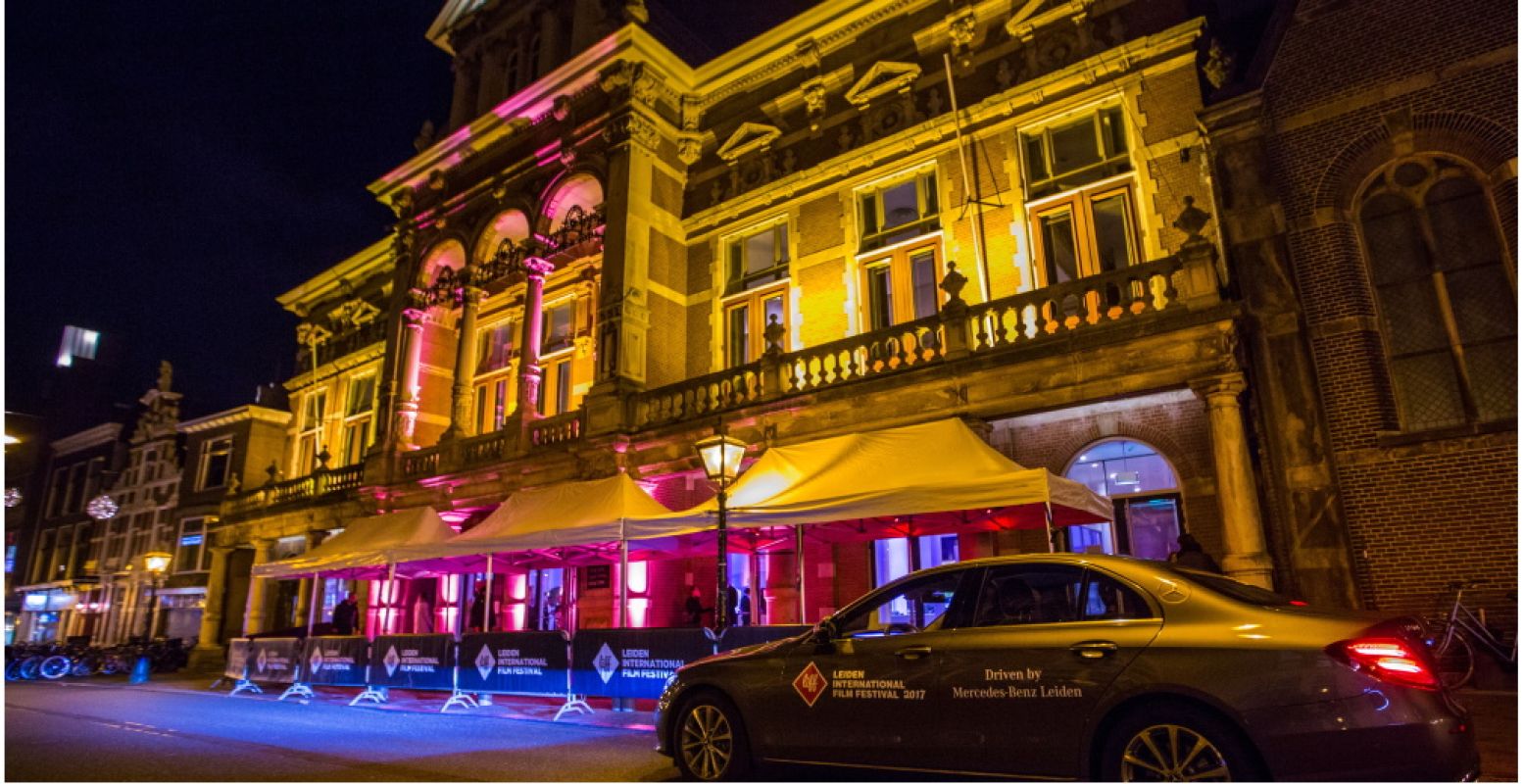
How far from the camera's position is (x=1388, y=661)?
420cm

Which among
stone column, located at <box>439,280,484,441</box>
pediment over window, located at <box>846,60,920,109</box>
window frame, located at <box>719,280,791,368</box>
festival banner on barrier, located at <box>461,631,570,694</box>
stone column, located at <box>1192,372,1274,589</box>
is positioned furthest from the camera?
stone column, located at <box>439,280,484,441</box>

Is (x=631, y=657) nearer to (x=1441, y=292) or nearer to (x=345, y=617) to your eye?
(x=345, y=617)

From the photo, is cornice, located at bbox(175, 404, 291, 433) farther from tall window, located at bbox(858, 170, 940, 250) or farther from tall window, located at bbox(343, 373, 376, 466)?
tall window, located at bbox(858, 170, 940, 250)

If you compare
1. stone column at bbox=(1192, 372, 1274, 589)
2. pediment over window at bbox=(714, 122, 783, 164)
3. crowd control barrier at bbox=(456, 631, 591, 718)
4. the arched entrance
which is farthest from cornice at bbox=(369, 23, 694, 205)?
stone column at bbox=(1192, 372, 1274, 589)

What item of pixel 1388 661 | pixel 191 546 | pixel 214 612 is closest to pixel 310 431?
pixel 214 612

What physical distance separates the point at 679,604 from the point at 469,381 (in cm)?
890

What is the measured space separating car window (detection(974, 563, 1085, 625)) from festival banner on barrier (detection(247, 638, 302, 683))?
14441mm

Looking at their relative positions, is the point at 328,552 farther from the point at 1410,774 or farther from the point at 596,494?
the point at 1410,774

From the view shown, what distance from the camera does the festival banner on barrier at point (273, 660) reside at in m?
15.5

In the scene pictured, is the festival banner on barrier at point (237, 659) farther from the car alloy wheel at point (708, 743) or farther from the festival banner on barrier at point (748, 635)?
the car alloy wheel at point (708, 743)

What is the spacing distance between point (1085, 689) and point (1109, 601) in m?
0.59

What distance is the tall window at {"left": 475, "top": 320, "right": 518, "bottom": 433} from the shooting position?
76.8 ft

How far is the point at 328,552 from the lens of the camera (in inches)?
671

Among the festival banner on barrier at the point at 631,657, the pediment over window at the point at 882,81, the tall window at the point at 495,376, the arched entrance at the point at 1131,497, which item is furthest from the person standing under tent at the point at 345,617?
the pediment over window at the point at 882,81
